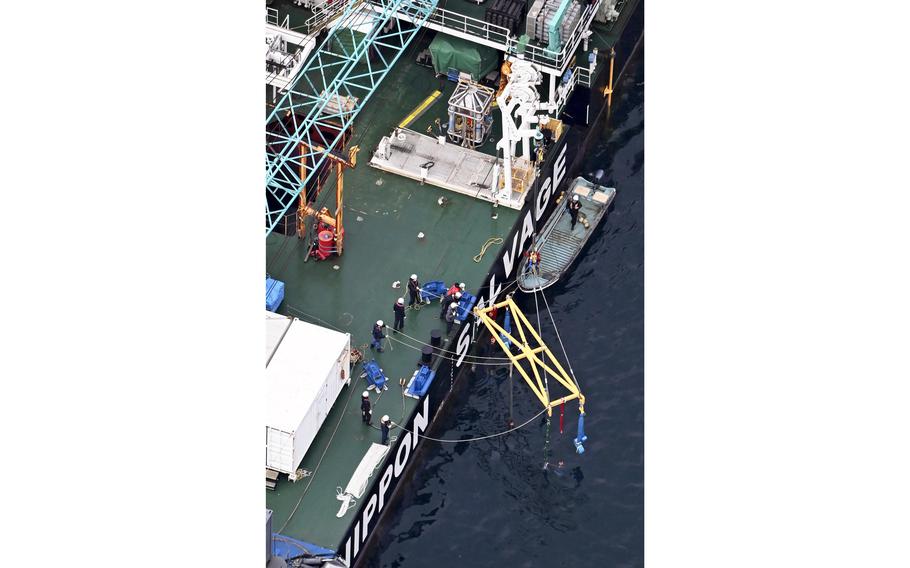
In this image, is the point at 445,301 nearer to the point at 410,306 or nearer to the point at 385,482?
the point at 410,306

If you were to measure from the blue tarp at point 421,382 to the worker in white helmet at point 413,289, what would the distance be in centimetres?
408

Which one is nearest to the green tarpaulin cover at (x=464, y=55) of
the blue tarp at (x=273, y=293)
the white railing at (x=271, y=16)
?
the white railing at (x=271, y=16)

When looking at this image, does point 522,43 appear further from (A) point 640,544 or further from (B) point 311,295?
(A) point 640,544

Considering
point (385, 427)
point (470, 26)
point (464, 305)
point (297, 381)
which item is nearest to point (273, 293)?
point (297, 381)

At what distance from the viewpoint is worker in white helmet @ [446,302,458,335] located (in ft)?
312

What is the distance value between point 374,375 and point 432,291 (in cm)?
543

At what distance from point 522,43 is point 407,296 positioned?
43.6 ft

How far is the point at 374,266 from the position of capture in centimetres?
9806

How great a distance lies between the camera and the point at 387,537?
90750 millimetres

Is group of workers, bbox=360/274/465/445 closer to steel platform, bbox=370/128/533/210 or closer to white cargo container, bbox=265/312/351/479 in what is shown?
white cargo container, bbox=265/312/351/479

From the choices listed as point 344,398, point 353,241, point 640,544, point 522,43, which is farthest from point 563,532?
point 522,43

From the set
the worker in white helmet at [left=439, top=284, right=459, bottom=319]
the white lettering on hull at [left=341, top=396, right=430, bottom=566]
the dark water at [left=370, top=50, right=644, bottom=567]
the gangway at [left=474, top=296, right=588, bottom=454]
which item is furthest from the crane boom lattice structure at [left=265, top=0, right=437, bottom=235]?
the dark water at [left=370, top=50, right=644, bottom=567]

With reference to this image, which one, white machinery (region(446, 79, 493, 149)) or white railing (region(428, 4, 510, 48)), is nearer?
white machinery (region(446, 79, 493, 149))

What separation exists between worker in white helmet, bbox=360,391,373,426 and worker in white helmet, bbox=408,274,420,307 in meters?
5.88
